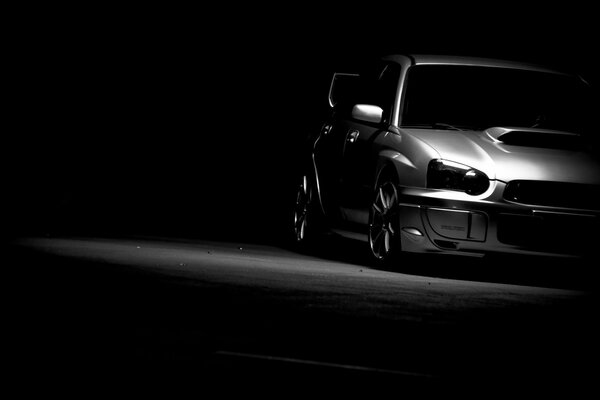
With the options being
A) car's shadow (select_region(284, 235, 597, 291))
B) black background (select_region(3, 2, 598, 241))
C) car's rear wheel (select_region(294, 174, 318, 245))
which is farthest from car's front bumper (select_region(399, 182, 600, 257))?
black background (select_region(3, 2, 598, 241))

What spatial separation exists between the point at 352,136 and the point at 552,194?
2.51 m

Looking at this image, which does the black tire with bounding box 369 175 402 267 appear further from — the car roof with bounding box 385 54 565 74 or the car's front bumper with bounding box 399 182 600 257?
the car roof with bounding box 385 54 565 74

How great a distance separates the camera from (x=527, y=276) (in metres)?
14.6

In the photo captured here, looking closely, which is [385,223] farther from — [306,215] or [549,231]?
[306,215]

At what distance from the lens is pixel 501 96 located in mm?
15359

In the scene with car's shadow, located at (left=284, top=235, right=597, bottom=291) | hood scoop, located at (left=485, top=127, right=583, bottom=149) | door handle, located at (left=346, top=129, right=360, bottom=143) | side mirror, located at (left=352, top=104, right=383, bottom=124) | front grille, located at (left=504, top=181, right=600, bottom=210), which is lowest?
car's shadow, located at (left=284, top=235, right=597, bottom=291)

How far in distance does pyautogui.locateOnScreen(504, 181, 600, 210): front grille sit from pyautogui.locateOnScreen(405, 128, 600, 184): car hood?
54 millimetres

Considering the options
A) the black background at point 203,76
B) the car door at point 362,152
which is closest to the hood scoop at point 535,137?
the car door at point 362,152

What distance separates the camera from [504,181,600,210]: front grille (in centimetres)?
1342

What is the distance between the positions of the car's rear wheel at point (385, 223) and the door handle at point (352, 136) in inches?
40.8

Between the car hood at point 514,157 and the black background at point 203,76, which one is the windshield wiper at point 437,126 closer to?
the car hood at point 514,157

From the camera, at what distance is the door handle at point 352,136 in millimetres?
15222

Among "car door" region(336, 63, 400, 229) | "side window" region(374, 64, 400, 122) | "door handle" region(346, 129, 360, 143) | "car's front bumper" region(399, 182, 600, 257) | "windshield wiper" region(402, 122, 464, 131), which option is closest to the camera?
"car's front bumper" region(399, 182, 600, 257)

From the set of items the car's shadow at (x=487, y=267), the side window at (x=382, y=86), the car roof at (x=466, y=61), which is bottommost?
the car's shadow at (x=487, y=267)
